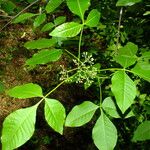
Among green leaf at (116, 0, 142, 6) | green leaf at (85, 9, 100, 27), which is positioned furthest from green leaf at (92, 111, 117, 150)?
green leaf at (116, 0, 142, 6)

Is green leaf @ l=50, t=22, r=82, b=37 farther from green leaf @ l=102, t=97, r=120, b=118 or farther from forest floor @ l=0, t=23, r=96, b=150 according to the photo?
forest floor @ l=0, t=23, r=96, b=150

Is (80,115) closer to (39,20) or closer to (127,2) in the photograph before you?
(127,2)

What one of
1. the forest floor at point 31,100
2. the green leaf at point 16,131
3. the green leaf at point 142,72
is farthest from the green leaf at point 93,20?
the forest floor at point 31,100

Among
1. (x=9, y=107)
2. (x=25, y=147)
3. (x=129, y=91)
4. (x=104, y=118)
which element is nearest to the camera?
(x=129, y=91)

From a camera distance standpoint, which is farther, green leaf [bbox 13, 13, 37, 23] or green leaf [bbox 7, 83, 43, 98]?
green leaf [bbox 13, 13, 37, 23]

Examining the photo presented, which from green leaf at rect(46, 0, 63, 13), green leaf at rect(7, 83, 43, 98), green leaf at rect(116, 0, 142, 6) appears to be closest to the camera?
green leaf at rect(7, 83, 43, 98)

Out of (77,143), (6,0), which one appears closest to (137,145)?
(77,143)

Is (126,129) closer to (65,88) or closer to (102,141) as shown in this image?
(65,88)

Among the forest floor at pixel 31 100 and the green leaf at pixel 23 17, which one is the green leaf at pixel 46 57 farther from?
the forest floor at pixel 31 100
